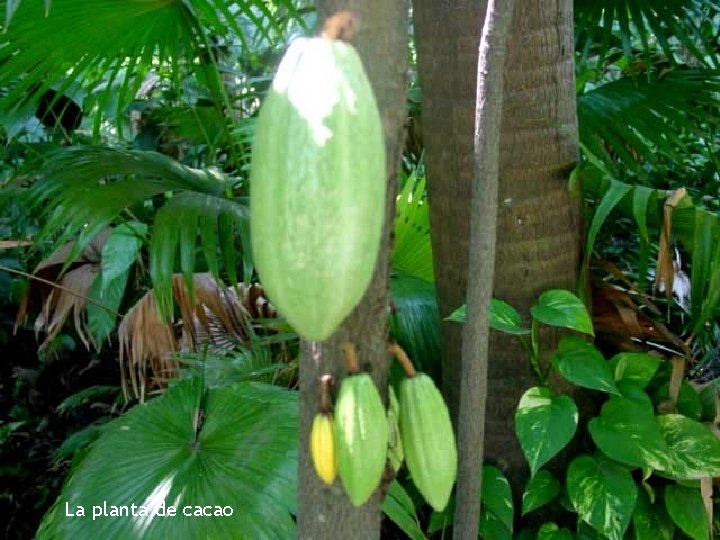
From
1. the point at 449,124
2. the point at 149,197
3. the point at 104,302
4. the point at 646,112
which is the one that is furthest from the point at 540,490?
the point at 104,302

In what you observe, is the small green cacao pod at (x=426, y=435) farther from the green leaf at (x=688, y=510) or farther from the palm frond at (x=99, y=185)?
the palm frond at (x=99, y=185)

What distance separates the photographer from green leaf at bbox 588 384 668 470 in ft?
4.12

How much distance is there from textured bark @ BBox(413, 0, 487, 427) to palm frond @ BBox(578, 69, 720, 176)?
786 millimetres

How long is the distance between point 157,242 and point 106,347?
1317mm

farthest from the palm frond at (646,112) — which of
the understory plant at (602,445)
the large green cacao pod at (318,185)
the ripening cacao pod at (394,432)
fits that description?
the large green cacao pod at (318,185)

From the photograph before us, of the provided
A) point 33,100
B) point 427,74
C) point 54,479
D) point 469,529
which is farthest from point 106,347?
point 469,529

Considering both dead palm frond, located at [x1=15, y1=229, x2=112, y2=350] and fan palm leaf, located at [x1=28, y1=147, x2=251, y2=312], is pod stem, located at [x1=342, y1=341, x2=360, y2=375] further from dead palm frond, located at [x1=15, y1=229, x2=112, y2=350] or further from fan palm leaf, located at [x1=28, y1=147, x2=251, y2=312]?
dead palm frond, located at [x1=15, y1=229, x2=112, y2=350]

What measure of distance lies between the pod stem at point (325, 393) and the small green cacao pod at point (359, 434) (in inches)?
0.4

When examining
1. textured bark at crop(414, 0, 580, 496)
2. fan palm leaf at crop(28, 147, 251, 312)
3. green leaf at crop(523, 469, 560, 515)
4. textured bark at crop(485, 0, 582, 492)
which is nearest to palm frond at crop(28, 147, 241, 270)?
fan palm leaf at crop(28, 147, 251, 312)

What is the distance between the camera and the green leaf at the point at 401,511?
128 cm

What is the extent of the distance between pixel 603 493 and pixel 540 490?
121 millimetres

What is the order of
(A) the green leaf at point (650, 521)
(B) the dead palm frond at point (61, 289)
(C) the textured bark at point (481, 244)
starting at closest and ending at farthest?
(C) the textured bark at point (481, 244) < (A) the green leaf at point (650, 521) < (B) the dead palm frond at point (61, 289)

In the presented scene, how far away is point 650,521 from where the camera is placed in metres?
1.38

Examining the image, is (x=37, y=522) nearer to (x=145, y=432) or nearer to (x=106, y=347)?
(x=106, y=347)
